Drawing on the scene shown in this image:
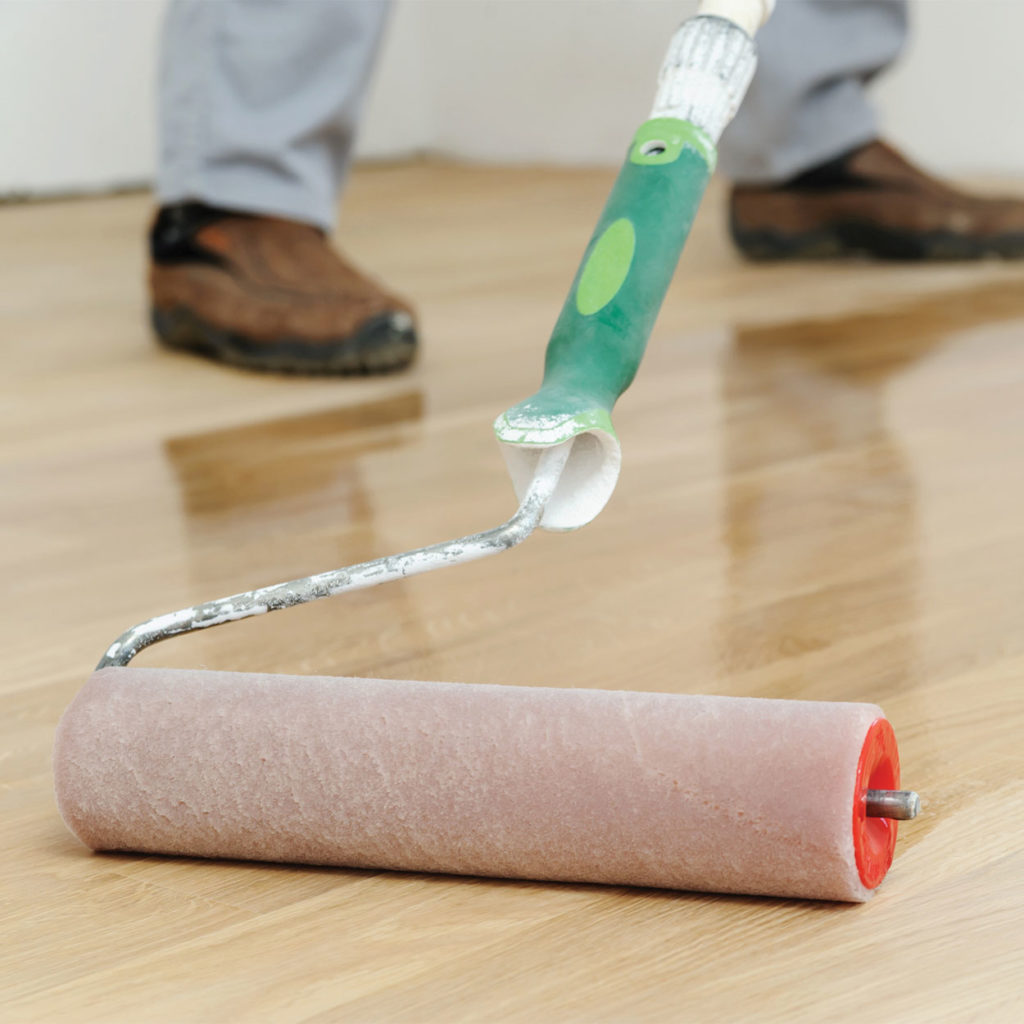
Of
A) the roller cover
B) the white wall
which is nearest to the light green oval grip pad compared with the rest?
the roller cover

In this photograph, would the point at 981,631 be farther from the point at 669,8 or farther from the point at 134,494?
the point at 669,8

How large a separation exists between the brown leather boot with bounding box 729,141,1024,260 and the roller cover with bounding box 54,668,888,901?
191 centimetres

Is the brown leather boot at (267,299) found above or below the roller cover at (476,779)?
below

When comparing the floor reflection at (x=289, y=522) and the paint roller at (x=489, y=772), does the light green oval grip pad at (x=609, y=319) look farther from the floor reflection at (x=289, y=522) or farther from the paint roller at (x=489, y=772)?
the floor reflection at (x=289, y=522)

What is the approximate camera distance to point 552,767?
673mm

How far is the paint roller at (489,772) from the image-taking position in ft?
2.13

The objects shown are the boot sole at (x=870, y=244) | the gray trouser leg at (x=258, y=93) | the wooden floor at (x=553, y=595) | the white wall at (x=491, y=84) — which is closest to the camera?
the wooden floor at (x=553, y=595)

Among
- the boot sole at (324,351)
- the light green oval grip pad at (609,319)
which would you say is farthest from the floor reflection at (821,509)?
the boot sole at (324,351)

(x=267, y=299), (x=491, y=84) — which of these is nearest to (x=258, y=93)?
(x=267, y=299)

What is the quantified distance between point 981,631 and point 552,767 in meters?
0.40

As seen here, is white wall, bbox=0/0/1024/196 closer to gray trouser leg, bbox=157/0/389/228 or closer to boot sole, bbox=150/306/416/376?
gray trouser leg, bbox=157/0/389/228

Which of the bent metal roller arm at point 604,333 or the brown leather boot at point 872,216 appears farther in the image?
the brown leather boot at point 872,216

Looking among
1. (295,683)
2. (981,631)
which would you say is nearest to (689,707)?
(295,683)

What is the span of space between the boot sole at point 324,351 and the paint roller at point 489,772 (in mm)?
1049
